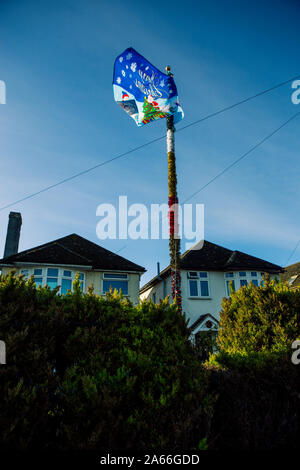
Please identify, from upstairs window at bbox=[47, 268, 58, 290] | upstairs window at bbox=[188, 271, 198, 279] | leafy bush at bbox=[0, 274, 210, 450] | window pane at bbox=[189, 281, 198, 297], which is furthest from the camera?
upstairs window at bbox=[188, 271, 198, 279]

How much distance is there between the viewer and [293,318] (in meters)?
6.39

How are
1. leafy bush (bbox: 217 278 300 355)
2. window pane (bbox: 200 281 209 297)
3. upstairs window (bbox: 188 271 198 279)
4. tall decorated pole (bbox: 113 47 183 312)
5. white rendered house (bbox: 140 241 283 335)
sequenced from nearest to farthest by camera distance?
leafy bush (bbox: 217 278 300 355), tall decorated pole (bbox: 113 47 183 312), white rendered house (bbox: 140 241 283 335), window pane (bbox: 200 281 209 297), upstairs window (bbox: 188 271 198 279)

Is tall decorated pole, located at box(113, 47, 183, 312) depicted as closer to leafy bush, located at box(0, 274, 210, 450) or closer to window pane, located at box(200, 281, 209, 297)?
window pane, located at box(200, 281, 209, 297)

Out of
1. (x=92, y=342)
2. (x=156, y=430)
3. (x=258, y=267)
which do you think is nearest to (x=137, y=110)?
(x=92, y=342)

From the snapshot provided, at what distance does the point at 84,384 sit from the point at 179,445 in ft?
3.65

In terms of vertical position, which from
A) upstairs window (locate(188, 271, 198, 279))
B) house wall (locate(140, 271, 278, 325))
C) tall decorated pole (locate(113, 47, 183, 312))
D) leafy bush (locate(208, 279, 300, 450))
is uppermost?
tall decorated pole (locate(113, 47, 183, 312))

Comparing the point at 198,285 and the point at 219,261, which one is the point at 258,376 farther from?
the point at 219,261

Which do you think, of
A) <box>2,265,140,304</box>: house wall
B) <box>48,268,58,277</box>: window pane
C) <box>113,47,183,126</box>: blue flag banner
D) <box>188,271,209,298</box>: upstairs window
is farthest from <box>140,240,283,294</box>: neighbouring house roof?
<box>113,47,183,126</box>: blue flag banner

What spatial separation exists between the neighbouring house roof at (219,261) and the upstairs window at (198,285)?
22.0 inches

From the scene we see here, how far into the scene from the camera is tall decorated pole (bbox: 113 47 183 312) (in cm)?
1438

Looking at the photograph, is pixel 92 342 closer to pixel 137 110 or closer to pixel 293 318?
pixel 293 318

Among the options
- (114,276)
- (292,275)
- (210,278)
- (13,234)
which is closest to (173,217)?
(114,276)

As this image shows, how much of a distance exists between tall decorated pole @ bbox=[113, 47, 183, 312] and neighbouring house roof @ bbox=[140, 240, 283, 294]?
30.9 ft

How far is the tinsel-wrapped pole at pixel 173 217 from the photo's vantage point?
46.6 ft
